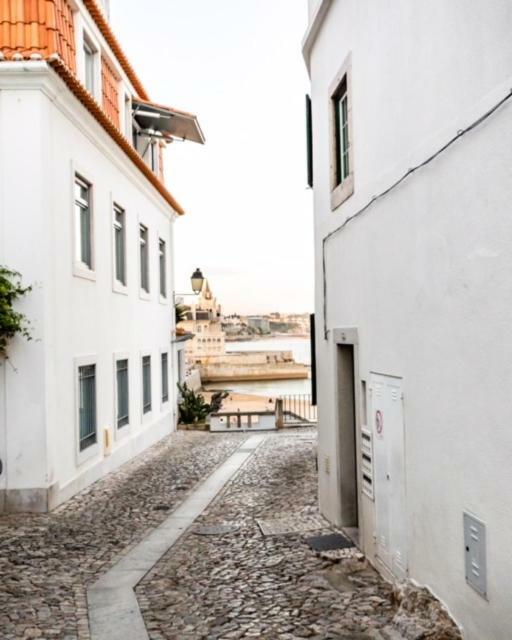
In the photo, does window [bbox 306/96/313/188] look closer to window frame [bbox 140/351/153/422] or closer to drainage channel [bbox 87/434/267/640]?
drainage channel [bbox 87/434/267/640]

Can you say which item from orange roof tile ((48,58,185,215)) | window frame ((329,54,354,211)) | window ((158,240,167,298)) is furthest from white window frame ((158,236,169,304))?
window frame ((329,54,354,211))

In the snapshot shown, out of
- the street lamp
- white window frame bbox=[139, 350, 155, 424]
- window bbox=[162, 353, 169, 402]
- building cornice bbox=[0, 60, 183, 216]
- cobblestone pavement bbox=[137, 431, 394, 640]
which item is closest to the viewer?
cobblestone pavement bbox=[137, 431, 394, 640]

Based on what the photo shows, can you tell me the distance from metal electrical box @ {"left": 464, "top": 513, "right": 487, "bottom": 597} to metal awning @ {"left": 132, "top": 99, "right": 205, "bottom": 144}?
13.6 meters

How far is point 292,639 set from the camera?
15.6ft

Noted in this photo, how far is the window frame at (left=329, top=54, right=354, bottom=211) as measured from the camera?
6953mm

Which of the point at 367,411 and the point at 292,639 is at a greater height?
the point at 367,411

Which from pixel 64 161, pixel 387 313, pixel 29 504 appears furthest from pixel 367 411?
pixel 64 161

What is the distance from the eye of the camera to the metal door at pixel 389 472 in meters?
5.38

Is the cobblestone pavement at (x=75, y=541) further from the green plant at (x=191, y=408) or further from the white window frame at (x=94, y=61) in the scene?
the white window frame at (x=94, y=61)

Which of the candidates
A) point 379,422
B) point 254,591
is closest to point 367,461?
point 379,422

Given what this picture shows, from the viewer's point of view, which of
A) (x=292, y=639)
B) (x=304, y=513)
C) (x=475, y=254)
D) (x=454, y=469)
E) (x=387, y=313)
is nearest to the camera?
(x=475, y=254)

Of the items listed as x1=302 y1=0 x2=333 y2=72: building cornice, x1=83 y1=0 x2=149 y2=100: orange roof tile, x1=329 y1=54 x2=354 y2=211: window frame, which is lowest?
x1=329 y1=54 x2=354 y2=211: window frame

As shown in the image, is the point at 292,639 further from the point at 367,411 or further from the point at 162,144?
the point at 162,144

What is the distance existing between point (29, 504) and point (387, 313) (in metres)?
5.91
